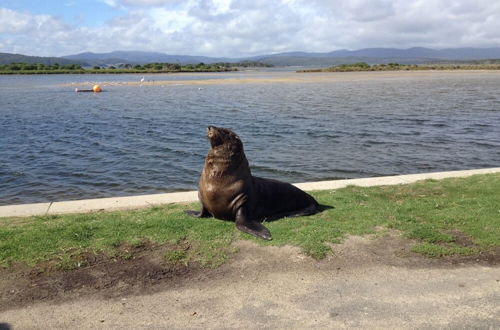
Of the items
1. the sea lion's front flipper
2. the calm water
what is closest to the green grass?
the sea lion's front flipper

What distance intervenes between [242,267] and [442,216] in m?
3.91

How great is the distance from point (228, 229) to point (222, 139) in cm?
154

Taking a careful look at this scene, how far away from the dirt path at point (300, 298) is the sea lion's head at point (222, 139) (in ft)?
7.22

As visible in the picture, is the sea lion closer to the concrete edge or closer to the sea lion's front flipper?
the sea lion's front flipper

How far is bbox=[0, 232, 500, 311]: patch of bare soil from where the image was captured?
5.68m

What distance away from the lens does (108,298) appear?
217 inches

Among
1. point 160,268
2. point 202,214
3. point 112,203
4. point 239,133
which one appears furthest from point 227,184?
point 239,133

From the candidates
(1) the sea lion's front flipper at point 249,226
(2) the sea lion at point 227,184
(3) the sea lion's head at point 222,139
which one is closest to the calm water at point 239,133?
(2) the sea lion at point 227,184

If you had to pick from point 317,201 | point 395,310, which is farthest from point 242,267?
point 317,201

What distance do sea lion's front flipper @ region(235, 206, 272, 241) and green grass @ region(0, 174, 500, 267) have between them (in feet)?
0.38

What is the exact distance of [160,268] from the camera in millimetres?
6242

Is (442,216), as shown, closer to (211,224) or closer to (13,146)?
(211,224)

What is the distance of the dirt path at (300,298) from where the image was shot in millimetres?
4941

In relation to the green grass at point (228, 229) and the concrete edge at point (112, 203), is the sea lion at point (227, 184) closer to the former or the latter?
the green grass at point (228, 229)
